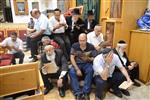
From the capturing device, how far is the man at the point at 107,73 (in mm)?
2479

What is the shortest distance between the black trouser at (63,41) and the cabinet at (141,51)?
4.33 ft

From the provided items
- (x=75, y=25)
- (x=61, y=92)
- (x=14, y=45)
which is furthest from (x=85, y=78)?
(x=14, y=45)

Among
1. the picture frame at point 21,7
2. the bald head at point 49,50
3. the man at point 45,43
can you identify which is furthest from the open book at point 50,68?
the picture frame at point 21,7

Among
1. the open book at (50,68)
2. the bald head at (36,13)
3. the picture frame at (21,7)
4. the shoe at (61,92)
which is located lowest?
the shoe at (61,92)

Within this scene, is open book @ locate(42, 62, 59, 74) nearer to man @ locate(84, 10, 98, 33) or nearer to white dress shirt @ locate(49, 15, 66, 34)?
white dress shirt @ locate(49, 15, 66, 34)

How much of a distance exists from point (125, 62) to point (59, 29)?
4.86 feet

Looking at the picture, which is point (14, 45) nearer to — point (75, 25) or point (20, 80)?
point (75, 25)

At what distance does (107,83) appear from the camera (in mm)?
2664

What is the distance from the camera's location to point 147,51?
3018 mm

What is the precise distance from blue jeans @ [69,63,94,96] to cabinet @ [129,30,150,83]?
1.06m

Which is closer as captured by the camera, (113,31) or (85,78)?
(85,78)

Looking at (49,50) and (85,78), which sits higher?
(49,50)

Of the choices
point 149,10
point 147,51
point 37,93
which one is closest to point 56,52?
point 37,93

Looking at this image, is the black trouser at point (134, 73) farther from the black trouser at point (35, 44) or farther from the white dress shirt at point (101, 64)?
the black trouser at point (35, 44)
